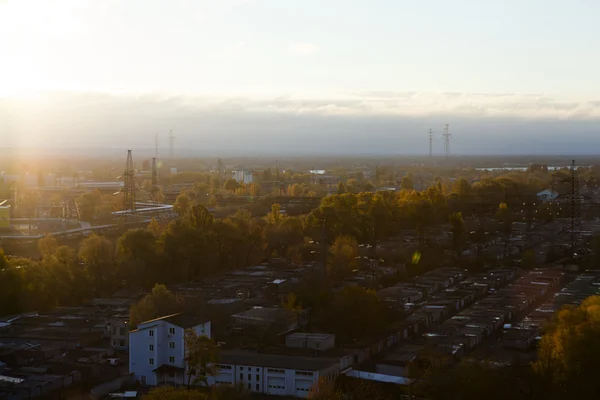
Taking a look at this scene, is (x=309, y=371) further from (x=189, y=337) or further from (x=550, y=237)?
(x=550, y=237)

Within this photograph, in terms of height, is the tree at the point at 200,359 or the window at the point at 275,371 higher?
the tree at the point at 200,359

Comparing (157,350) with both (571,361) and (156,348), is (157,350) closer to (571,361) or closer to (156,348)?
(156,348)

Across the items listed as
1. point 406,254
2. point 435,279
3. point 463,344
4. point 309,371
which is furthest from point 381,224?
point 309,371

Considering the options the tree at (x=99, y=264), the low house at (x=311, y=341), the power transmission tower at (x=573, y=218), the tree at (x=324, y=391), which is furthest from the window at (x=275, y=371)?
the power transmission tower at (x=573, y=218)

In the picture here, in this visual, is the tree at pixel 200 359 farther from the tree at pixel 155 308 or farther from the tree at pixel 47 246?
the tree at pixel 47 246

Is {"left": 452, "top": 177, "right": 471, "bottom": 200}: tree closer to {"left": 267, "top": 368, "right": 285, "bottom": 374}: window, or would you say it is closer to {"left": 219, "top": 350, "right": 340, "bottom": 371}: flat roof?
{"left": 219, "top": 350, "right": 340, "bottom": 371}: flat roof
